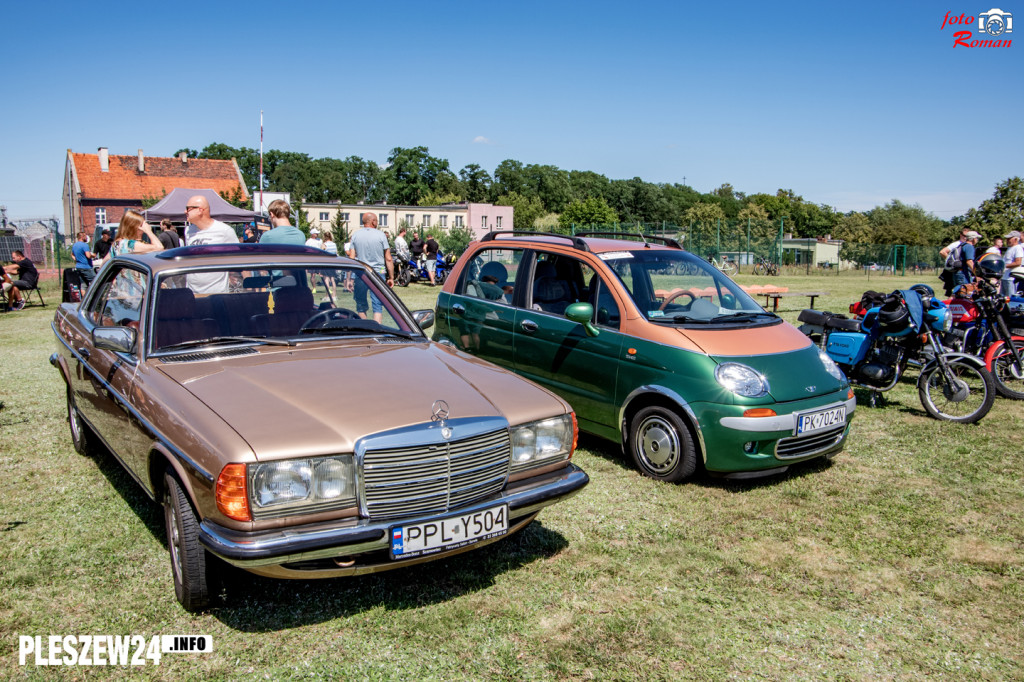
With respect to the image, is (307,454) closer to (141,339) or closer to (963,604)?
(141,339)

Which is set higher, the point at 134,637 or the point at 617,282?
the point at 617,282

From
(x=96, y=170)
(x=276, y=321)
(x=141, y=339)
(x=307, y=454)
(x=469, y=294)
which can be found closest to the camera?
(x=307, y=454)

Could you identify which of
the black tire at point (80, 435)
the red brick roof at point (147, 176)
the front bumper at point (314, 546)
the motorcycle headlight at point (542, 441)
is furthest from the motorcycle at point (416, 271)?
the red brick roof at point (147, 176)

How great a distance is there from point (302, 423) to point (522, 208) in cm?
9521

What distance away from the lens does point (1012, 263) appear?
12.0 metres

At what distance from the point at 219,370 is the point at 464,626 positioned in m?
1.67

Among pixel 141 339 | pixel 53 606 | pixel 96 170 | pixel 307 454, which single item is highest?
pixel 96 170

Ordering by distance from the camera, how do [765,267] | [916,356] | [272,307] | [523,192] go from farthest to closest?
[523,192] → [765,267] → [916,356] → [272,307]

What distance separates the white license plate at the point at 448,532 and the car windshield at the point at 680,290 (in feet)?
8.44

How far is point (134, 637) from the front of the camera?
3123 millimetres

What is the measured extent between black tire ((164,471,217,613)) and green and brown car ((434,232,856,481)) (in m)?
2.21

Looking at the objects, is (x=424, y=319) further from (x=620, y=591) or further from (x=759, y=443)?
(x=759, y=443)

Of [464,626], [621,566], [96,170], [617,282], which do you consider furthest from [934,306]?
[96,170]

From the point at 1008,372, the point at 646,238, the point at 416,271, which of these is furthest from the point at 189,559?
the point at 416,271
